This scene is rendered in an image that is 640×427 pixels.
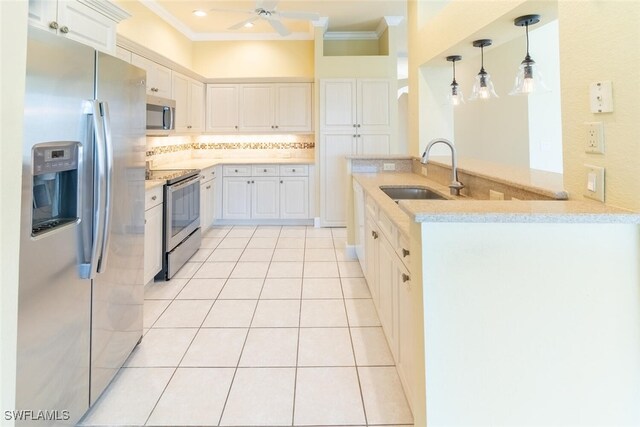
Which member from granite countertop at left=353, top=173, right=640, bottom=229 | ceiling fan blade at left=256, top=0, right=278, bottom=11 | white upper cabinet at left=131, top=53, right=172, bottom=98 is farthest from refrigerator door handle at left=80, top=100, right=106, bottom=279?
ceiling fan blade at left=256, top=0, right=278, bottom=11

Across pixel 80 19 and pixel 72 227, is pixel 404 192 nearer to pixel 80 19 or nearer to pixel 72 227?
pixel 72 227

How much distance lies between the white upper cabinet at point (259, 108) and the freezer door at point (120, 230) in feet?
12.3

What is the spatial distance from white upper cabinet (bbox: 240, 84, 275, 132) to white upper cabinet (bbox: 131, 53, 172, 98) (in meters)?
1.49

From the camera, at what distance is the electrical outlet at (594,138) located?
1.31m

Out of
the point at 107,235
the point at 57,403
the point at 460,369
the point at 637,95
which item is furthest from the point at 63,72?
the point at 637,95

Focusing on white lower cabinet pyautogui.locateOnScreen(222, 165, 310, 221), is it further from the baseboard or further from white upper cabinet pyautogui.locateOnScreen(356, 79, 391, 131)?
the baseboard

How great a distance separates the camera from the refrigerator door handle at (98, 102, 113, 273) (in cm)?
164

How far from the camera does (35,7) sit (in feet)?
6.16

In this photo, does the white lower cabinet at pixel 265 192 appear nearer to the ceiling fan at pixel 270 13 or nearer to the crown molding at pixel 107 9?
the ceiling fan at pixel 270 13

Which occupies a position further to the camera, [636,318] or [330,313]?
[330,313]

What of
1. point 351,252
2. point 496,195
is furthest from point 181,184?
point 496,195

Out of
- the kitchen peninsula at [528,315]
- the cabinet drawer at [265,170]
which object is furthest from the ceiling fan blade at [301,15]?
the kitchen peninsula at [528,315]

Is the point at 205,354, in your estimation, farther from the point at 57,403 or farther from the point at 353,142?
the point at 353,142

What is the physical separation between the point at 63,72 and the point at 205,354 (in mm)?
1601
